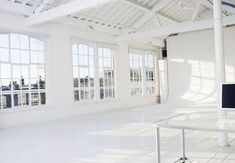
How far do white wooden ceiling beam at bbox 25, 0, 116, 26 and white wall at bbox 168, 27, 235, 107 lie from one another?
7824 mm

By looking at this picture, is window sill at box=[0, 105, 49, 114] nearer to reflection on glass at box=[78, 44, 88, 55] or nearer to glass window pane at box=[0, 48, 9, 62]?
glass window pane at box=[0, 48, 9, 62]

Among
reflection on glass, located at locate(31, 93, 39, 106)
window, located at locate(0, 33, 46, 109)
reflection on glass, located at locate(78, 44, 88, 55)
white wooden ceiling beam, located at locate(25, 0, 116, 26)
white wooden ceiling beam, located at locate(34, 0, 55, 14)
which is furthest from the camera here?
reflection on glass, located at locate(78, 44, 88, 55)

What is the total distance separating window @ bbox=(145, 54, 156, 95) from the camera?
1402 cm

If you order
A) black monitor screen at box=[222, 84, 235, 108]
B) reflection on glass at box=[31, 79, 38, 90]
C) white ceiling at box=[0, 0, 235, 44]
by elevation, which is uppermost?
white ceiling at box=[0, 0, 235, 44]

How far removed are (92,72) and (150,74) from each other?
4.78m

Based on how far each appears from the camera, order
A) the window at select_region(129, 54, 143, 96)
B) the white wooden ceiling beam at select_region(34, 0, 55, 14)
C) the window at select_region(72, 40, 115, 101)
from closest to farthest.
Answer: the white wooden ceiling beam at select_region(34, 0, 55, 14), the window at select_region(72, 40, 115, 101), the window at select_region(129, 54, 143, 96)

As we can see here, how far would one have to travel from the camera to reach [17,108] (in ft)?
25.4

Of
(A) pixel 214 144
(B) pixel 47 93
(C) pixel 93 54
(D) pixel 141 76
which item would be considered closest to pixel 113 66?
(C) pixel 93 54

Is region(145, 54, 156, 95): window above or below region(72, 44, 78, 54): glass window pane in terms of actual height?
below

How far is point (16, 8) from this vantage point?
24.8ft

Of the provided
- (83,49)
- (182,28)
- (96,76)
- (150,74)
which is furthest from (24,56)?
(150,74)

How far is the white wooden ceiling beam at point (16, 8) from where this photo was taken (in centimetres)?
727

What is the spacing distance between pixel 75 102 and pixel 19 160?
18.3 feet

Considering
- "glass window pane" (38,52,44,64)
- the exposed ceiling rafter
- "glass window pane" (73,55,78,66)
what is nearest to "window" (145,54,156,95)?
the exposed ceiling rafter
